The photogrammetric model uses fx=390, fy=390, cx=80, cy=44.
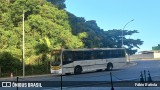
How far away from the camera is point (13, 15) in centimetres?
5453

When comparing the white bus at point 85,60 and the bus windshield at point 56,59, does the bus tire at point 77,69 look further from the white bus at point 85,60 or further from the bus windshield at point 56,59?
the bus windshield at point 56,59

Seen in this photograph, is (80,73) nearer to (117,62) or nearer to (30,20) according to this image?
(117,62)

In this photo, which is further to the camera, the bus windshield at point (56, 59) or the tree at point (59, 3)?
the tree at point (59, 3)

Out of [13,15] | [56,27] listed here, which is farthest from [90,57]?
[13,15]

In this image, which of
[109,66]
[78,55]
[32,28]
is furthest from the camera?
[32,28]

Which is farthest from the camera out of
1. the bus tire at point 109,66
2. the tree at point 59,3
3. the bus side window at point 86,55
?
the tree at point 59,3

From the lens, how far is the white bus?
4116 centimetres

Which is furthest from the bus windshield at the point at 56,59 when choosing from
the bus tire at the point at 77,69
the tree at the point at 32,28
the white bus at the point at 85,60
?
the tree at the point at 32,28

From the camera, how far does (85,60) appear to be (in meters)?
43.5

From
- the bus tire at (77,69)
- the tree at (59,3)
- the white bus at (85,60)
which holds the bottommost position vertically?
the bus tire at (77,69)

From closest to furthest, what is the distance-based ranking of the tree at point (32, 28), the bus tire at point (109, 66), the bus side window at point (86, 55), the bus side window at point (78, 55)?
the bus side window at point (78, 55)
the bus side window at point (86, 55)
the bus tire at point (109, 66)
the tree at point (32, 28)

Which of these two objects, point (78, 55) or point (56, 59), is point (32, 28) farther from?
point (56, 59)

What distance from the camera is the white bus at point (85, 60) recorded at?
41.2 meters

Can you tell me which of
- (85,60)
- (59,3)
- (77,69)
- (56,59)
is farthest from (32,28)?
(59,3)
